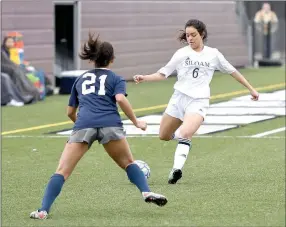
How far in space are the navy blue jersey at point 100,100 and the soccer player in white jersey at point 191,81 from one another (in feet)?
7.67

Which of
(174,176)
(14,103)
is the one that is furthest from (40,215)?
(14,103)

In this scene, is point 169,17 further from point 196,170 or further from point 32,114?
point 196,170

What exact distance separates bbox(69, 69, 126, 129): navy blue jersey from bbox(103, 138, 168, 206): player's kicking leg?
0.60 feet

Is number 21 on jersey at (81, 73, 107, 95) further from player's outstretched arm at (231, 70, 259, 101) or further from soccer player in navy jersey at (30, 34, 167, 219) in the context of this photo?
player's outstretched arm at (231, 70, 259, 101)

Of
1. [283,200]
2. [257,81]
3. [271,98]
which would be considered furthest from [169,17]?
[283,200]

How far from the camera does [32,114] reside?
19844mm

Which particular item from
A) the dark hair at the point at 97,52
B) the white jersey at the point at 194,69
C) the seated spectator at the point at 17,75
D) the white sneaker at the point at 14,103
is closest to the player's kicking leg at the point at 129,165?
the dark hair at the point at 97,52

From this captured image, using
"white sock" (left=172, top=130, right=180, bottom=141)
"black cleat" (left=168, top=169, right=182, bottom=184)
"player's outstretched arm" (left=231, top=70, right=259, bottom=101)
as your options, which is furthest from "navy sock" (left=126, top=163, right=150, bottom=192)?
"player's outstretched arm" (left=231, top=70, right=259, bottom=101)

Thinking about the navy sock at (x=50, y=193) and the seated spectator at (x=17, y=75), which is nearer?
the navy sock at (x=50, y=193)

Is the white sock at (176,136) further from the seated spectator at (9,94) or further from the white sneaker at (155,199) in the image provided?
the seated spectator at (9,94)

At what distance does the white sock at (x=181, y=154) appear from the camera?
11.6m

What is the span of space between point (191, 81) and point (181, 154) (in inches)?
35.0

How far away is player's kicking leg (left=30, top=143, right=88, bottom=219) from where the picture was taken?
30.5ft

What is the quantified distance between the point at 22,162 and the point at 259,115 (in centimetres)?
730
